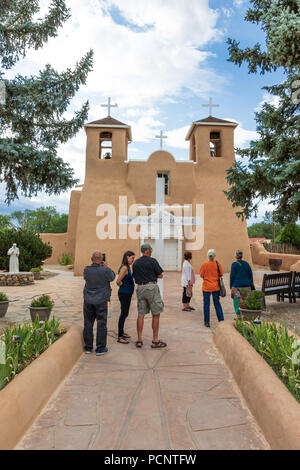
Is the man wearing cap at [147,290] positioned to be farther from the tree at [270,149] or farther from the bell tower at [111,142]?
the bell tower at [111,142]

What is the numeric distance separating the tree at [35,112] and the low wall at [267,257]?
18.6 m

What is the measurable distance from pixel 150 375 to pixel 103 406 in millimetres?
1052

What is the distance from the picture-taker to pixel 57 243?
3000 cm

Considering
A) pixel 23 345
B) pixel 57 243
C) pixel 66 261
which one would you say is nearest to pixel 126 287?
pixel 23 345

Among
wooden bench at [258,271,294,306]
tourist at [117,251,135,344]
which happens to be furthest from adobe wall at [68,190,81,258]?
tourist at [117,251,135,344]

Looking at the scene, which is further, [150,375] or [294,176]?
[294,176]

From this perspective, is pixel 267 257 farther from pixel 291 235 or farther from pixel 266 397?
pixel 266 397

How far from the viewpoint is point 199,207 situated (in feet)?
67.7

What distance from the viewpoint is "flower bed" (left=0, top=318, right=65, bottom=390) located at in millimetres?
3629

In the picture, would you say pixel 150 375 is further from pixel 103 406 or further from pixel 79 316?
pixel 79 316

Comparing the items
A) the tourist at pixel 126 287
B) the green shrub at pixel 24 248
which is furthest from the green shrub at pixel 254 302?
the green shrub at pixel 24 248

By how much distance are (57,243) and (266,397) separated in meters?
28.7

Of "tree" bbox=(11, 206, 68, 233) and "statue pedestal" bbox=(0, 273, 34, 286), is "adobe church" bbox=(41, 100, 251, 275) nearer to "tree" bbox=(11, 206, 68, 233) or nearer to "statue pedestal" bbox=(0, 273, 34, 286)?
"statue pedestal" bbox=(0, 273, 34, 286)
